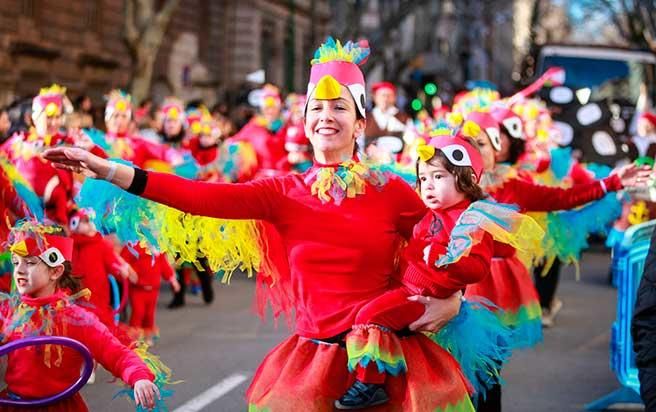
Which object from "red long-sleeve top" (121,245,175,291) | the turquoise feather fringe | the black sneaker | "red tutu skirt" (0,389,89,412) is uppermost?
the turquoise feather fringe

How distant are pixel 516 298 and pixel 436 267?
7.56 feet

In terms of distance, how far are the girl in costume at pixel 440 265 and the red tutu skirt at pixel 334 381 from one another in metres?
0.06

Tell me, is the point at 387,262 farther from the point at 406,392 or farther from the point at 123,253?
the point at 123,253

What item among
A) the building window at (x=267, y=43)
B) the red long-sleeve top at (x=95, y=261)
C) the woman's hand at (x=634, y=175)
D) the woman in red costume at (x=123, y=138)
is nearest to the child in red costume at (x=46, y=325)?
the red long-sleeve top at (x=95, y=261)

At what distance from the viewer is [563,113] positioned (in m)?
20.5

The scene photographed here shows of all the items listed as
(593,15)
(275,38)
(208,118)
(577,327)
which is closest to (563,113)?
(208,118)

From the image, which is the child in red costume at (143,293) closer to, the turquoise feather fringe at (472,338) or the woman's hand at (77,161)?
the turquoise feather fringe at (472,338)

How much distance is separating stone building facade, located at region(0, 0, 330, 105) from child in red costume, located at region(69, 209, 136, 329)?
1212cm

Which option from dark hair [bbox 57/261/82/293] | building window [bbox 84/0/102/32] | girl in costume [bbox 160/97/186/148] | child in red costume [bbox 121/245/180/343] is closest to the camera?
dark hair [bbox 57/261/82/293]

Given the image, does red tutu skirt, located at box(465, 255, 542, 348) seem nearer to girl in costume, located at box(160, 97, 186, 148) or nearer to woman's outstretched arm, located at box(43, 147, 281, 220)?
woman's outstretched arm, located at box(43, 147, 281, 220)

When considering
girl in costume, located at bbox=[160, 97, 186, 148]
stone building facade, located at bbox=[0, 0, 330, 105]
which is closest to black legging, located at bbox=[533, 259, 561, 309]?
girl in costume, located at bbox=[160, 97, 186, 148]

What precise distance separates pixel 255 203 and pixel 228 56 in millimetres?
31334

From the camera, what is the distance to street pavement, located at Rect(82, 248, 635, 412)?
7.83 m

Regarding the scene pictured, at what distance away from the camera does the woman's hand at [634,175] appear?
6.54 meters
